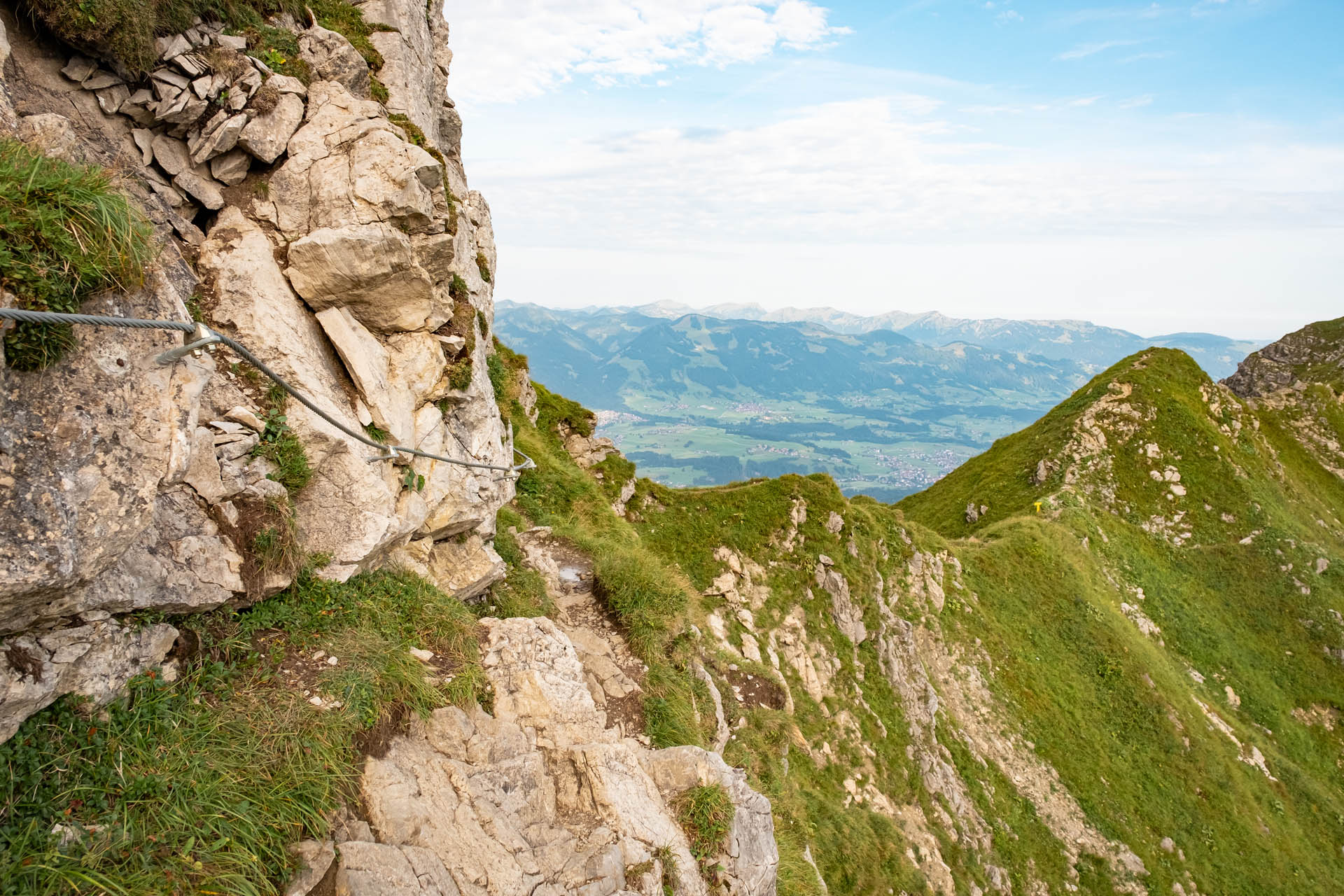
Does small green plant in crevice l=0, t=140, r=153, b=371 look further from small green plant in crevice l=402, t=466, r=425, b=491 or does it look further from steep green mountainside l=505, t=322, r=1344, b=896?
steep green mountainside l=505, t=322, r=1344, b=896

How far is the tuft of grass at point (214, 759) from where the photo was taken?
16.4ft

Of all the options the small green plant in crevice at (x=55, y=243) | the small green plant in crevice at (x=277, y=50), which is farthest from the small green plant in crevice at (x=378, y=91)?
the small green plant in crevice at (x=55, y=243)

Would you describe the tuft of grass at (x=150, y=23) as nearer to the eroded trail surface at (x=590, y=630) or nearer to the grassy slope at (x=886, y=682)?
the grassy slope at (x=886, y=682)

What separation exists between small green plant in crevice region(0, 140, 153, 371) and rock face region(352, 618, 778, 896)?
5810 millimetres

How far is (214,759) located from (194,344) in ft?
14.6

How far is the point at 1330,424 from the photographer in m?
66.6

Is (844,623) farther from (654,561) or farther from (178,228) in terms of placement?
(178,228)

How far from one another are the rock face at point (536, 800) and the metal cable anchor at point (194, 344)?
17.5ft

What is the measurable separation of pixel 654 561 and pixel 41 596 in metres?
14.8

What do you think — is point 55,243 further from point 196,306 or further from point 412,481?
point 412,481

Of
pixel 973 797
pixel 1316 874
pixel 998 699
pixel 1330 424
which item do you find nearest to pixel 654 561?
pixel 973 797

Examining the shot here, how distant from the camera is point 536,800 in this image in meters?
8.29

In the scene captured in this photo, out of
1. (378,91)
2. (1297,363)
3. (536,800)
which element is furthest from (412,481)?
(1297,363)

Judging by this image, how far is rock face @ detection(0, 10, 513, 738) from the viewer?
217 inches
